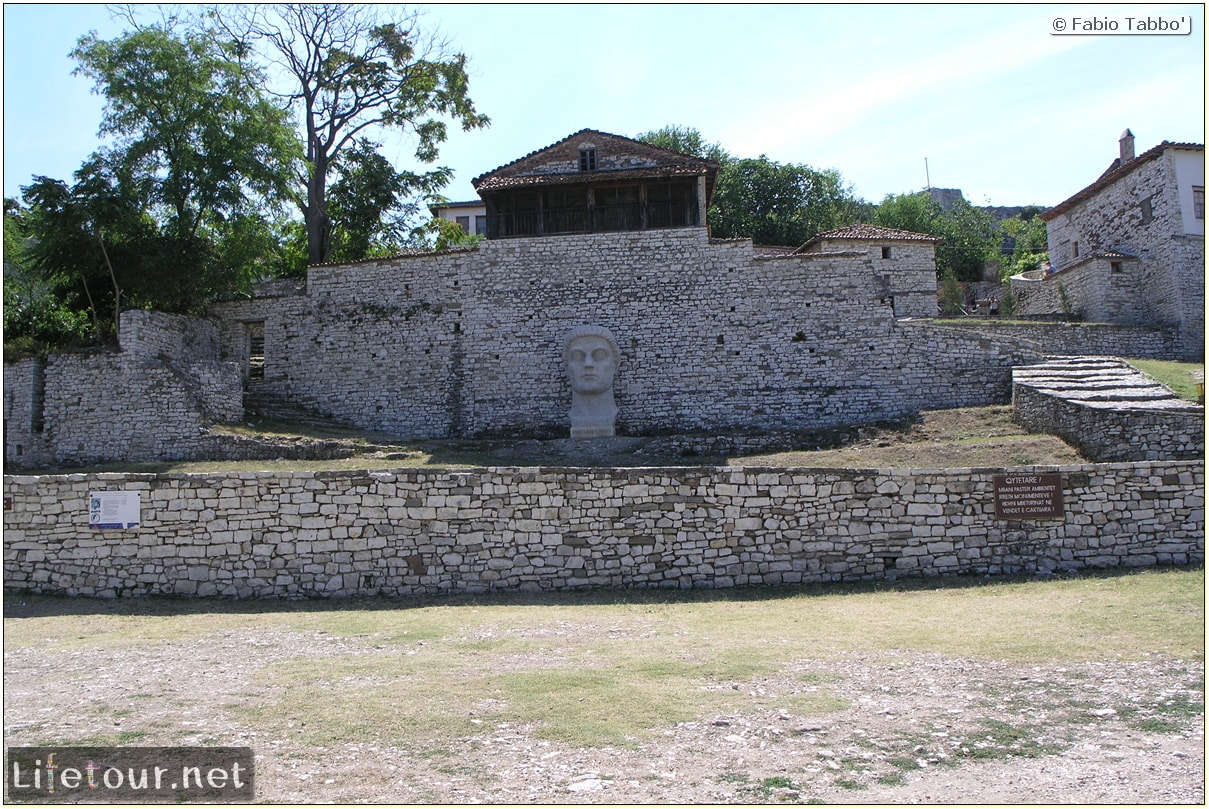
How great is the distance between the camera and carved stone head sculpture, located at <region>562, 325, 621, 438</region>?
2247cm

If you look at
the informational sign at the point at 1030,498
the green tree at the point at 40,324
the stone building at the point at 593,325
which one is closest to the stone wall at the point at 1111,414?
the stone building at the point at 593,325

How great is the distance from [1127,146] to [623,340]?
19.9m

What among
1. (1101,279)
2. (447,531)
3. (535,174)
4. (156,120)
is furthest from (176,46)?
(1101,279)

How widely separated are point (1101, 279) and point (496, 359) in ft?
58.1

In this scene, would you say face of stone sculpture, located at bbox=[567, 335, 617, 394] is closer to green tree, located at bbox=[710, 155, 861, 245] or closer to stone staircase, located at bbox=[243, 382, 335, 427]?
stone staircase, located at bbox=[243, 382, 335, 427]

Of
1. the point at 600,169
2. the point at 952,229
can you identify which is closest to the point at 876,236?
the point at 600,169

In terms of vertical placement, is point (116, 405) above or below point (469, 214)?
below

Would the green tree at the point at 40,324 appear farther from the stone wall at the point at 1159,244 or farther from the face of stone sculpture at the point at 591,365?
the stone wall at the point at 1159,244

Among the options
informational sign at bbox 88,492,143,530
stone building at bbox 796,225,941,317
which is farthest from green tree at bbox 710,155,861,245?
informational sign at bbox 88,492,143,530

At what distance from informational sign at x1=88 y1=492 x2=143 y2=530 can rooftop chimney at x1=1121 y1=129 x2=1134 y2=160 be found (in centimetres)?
3175

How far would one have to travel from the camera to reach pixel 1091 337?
80.3 ft

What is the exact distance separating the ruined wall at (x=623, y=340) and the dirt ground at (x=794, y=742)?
1606 cm

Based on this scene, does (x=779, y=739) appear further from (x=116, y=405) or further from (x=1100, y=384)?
(x=116, y=405)

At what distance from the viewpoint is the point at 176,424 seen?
68.3 feet
